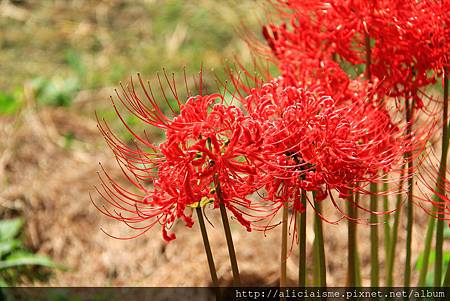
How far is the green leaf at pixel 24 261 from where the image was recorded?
2797 mm

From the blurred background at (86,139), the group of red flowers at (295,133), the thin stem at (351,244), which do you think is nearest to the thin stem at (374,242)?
the thin stem at (351,244)

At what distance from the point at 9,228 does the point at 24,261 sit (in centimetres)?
24

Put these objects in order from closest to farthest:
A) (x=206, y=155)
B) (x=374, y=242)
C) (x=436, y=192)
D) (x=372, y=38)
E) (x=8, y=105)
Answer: (x=206, y=155)
(x=436, y=192)
(x=372, y=38)
(x=374, y=242)
(x=8, y=105)

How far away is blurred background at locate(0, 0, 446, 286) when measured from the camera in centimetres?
297

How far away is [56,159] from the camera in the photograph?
11.7 ft

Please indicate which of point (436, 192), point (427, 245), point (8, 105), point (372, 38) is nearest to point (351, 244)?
point (436, 192)

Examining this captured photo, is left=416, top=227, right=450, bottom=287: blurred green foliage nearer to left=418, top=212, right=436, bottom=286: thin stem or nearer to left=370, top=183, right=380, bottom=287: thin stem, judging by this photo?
left=418, top=212, right=436, bottom=286: thin stem

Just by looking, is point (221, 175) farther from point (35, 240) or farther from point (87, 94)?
point (87, 94)

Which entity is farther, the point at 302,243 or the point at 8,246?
the point at 8,246

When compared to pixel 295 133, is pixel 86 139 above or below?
above

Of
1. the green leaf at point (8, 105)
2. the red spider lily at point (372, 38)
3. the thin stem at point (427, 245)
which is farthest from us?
the green leaf at point (8, 105)

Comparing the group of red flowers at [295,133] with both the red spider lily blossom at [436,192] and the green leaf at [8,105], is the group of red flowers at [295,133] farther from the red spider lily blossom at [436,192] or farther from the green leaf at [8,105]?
the green leaf at [8,105]

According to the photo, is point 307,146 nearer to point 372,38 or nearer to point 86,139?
point 372,38

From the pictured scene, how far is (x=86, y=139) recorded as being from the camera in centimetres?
376
